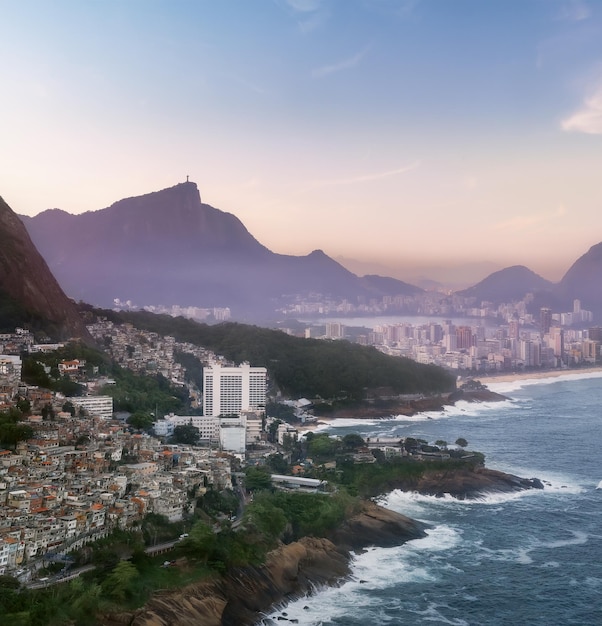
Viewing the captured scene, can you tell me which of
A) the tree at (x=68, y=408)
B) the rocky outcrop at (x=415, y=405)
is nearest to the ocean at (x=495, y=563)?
the tree at (x=68, y=408)

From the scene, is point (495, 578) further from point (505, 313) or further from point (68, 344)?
point (505, 313)

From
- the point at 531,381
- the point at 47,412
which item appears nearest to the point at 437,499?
the point at 47,412

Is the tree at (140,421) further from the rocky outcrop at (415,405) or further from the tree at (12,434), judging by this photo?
the rocky outcrop at (415,405)

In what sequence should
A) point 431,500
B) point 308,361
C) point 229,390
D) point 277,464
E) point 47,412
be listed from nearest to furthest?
point 47,412
point 431,500
point 277,464
point 229,390
point 308,361

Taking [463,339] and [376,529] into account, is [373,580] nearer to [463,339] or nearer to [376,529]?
[376,529]

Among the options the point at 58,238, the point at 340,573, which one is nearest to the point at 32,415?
the point at 340,573

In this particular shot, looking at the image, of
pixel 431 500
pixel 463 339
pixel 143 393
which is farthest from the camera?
pixel 463 339

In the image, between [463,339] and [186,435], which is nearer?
[186,435]

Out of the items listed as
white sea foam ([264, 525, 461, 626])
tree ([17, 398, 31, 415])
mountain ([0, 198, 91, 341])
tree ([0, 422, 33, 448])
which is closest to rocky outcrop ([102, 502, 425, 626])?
white sea foam ([264, 525, 461, 626])
